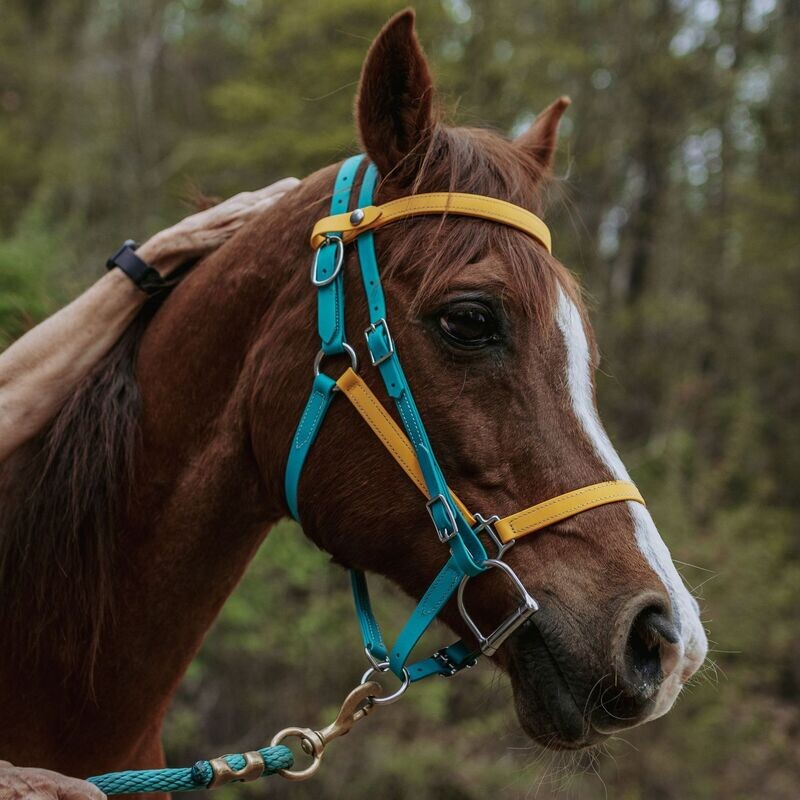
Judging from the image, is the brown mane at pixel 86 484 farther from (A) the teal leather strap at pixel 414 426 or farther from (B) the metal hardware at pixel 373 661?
(B) the metal hardware at pixel 373 661

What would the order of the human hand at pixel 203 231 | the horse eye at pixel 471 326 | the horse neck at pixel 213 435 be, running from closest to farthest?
1. the horse eye at pixel 471 326
2. the horse neck at pixel 213 435
3. the human hand at pixel 203 231

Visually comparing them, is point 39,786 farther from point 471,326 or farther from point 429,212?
point 429,212

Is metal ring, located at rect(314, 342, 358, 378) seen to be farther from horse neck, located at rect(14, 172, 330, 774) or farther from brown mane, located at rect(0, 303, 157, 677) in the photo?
brown mane, located at rect(0, 303, 157, 677)

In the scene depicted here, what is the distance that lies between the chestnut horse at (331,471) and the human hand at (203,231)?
0.30ft

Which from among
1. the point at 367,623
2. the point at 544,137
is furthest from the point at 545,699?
the point at 544,137

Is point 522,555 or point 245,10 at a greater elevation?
point 245,10

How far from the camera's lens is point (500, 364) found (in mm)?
1940

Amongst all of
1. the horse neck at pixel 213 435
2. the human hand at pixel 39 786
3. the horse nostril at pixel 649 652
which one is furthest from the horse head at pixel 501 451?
the human hand at pixel 39 786

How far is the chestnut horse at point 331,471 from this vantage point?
1.83 meters

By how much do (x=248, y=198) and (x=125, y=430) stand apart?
32.9 inches

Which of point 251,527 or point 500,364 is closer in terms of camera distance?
point 500,364

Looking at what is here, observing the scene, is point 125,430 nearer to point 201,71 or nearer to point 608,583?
point 608,583

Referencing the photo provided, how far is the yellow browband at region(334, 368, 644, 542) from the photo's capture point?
1.85m

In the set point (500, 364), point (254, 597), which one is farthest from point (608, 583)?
point (254, 597)
